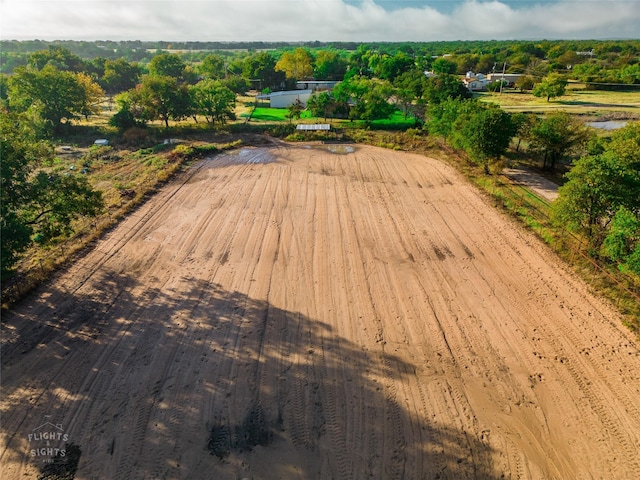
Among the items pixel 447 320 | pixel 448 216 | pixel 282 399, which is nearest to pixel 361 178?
pixel 448 216

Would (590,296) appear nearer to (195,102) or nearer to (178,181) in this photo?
(178,181)

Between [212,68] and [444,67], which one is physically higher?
[444,67]

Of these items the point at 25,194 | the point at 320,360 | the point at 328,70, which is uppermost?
the point at 328,70

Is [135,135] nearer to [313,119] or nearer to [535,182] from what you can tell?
[313,119]

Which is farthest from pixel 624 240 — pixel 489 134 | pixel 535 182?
A: pixel 489 134

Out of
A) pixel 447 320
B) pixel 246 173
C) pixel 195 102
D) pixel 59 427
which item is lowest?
pixel 59 427

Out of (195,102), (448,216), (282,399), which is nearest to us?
(282,399)

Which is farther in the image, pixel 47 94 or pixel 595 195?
pixel 47 94
